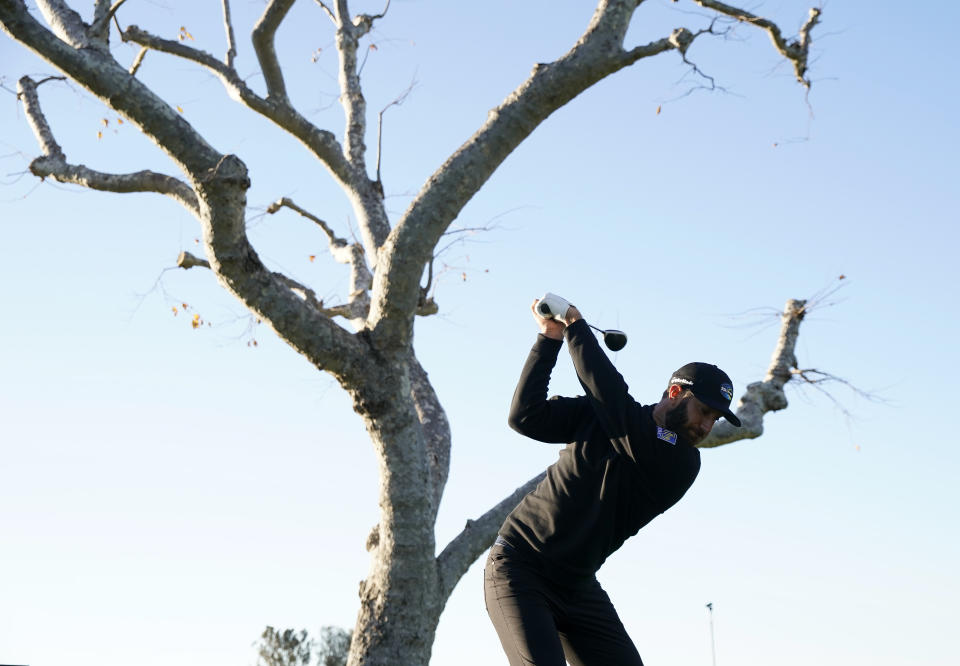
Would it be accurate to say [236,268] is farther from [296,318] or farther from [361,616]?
[361,616]

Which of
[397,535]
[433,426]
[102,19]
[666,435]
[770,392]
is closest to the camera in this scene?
[666,435]

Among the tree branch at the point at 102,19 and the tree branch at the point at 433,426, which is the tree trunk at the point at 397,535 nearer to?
the tree branch at the point at 433,426

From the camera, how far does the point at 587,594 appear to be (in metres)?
4.16

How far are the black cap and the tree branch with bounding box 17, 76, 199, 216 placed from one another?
344 centimetres

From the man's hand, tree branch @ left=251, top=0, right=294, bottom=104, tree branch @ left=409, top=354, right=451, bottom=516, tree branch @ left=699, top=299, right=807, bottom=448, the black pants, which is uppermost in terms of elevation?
tree branch @ left=251, top=0, right=294, bottom=104

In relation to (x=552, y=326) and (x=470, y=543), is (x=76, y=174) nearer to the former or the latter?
(x=470, y=543)

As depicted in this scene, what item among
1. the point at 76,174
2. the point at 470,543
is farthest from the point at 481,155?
the point at 76,174

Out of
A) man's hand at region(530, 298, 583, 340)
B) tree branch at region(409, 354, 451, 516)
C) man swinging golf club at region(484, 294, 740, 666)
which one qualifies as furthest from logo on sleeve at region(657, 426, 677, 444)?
tree branch at region(409, 354, 451, 516)

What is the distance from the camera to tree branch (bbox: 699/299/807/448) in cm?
802

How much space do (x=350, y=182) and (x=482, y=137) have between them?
2.51 m

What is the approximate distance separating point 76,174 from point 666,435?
5281 mm

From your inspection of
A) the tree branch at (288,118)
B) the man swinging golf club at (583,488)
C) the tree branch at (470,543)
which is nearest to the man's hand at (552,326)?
the man swinging golf club at (583,488)

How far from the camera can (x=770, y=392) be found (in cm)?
847

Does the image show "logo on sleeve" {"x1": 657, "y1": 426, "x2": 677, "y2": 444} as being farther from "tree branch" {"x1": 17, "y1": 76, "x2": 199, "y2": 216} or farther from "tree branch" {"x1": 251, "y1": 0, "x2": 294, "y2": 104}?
"tree branch" {"x1": 251, "y1": 0, "x2": 294, "y2": 104}
